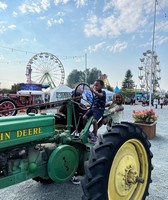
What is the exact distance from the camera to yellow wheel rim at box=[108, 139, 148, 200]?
7.86 feet

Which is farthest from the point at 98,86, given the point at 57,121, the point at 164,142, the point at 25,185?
the point at 164,142

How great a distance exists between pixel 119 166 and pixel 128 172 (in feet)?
0.56

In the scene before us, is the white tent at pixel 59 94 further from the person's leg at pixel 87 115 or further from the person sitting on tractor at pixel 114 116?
the person's leg at pixel 87 115

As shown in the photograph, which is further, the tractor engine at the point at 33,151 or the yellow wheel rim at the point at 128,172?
the yellow wheel rim at the point at 128,172

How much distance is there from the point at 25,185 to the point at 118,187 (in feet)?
4.93

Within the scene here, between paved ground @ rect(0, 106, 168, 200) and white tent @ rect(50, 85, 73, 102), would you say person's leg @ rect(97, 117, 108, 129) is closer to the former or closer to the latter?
paved ground @ rect(0, 106, 168, 200)

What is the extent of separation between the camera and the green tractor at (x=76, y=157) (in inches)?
81.7

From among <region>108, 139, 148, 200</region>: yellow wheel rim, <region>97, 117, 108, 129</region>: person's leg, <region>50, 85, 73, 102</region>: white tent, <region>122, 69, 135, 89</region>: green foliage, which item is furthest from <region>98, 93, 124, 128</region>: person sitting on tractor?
<region>122, 69, 135, 89</region>: green foliage

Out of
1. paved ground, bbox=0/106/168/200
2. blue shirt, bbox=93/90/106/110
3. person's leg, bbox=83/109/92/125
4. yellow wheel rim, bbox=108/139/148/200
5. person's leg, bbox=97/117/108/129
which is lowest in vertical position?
paved ground, bbox=0/106/168/200

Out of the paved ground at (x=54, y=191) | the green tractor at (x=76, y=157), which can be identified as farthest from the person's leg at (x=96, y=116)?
the paved ground at (x=54, y=191)

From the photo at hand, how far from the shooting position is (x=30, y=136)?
2186mm

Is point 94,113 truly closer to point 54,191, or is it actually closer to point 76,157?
point 76,157

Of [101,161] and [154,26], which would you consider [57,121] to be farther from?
[154,26]

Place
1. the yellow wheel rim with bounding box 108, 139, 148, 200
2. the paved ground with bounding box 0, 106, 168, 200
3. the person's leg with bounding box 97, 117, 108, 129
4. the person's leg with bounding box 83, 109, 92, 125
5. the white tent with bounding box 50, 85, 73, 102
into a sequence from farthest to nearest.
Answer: the white tent with bounding box 50, 85, 73, 102 → the person's leg with bounding box 97, 117, 108, 129 → the person's leg with bounding box 83, 109, 92, 125 → the paved ground with bounding box 0, 106, 168, 200 → the yellow wheel rim with bounding box 108, 139, 148, 200
